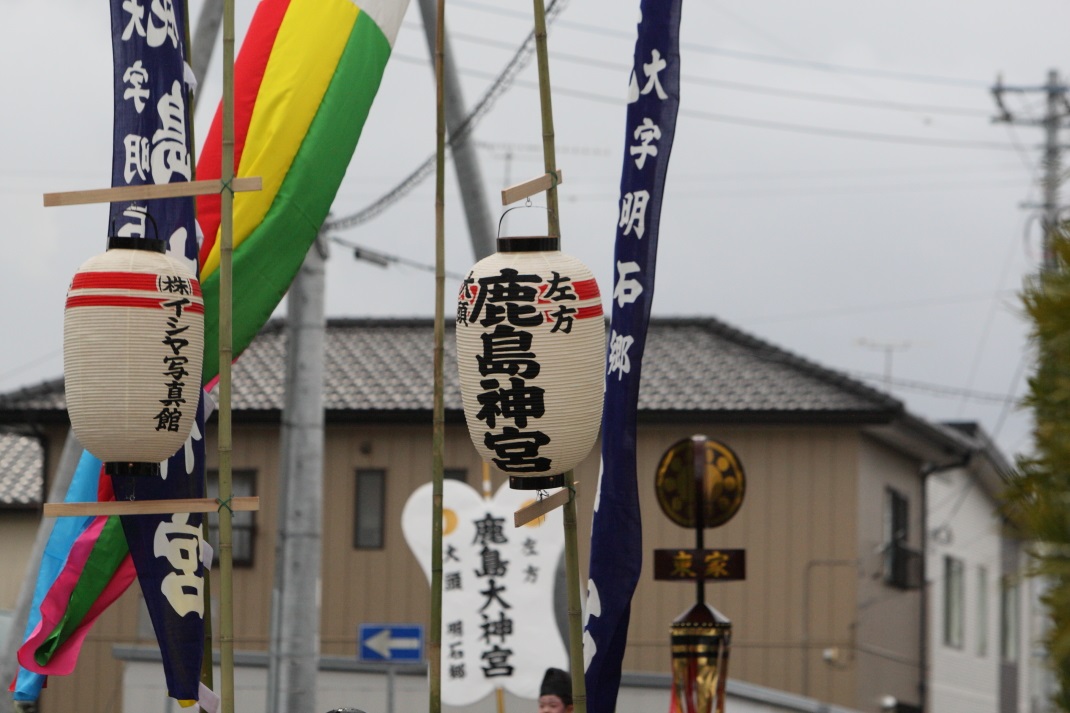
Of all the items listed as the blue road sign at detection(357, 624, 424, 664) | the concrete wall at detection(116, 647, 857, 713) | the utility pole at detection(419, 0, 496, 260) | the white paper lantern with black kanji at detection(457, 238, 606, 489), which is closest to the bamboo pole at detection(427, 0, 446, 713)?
the white paper lantern with black kanji at detection(457, 238, 606, 489)

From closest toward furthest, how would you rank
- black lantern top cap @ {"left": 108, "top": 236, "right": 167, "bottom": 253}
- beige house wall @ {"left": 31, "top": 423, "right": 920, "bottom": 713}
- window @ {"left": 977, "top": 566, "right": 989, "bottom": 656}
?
black lantern top cap @ {"left": 108, "top": 236, "right": 167, "bottom": 253}, beige house wall @ {"left": 31, "top": 423, "right": 920, "bottom": 713}, window @ {"left": 977, "top": 566, "right": 989, "bottom": 656}

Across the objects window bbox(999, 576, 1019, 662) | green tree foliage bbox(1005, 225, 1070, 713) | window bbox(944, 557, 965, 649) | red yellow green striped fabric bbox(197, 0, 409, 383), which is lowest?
window bbox(999, 576, 1019, 662)

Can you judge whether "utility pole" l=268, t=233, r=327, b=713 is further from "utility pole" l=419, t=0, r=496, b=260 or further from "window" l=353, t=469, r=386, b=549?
"window" l=353, t=469, r=386, b=549

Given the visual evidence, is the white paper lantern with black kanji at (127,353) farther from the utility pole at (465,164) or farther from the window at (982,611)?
the window at (982,611)

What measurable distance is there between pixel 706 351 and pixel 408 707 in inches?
394

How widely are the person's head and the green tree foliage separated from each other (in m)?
4.97

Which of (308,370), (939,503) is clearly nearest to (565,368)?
(308,370)

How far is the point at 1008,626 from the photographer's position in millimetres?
33469

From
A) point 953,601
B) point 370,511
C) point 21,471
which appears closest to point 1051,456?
point 370,511

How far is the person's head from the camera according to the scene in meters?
8.73

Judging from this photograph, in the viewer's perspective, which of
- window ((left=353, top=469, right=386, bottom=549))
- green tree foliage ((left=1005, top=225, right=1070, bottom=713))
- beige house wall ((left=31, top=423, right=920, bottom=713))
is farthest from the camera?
window ((left=353, top=469, right=386, bottom=549))

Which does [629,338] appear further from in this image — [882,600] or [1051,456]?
[882,600]

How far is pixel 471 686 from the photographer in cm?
1548

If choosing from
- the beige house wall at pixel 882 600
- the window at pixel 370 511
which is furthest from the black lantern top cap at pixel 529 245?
the window at pixel 370 511
